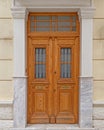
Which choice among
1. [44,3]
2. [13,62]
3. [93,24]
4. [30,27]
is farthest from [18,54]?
[93,24]

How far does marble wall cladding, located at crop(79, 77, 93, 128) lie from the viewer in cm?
854

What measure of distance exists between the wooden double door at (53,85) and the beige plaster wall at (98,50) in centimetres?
61

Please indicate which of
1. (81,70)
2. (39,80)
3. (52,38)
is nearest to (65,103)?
(39,80)

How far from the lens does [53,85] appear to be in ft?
29.4

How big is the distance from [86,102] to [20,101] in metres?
1.85

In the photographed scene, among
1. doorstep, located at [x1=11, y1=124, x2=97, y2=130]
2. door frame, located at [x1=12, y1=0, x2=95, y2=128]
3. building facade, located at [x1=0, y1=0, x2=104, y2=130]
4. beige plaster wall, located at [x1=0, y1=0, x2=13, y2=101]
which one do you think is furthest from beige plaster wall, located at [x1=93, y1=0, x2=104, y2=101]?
beige plaster wall, located at [x1=0, y1=0, x2=13, y2=101]

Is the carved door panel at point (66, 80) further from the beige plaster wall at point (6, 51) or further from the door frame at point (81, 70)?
the beige plaster wall at point (6, 51)

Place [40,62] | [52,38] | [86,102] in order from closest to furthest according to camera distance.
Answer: [86,102] → [52,38] → [40,62]

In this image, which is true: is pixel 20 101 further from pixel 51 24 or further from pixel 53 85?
pixel 51 24

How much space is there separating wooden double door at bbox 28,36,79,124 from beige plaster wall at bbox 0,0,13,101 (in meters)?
0.62

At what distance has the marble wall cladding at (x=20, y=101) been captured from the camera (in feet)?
28.0

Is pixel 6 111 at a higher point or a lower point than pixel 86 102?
lower

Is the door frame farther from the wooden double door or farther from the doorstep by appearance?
the wooden double door

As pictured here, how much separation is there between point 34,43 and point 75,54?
4.09 feet
